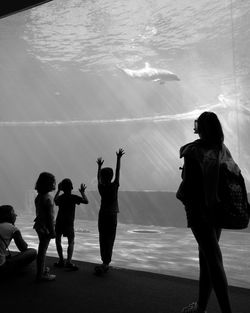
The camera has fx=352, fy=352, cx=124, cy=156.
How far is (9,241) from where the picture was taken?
11.3 ft

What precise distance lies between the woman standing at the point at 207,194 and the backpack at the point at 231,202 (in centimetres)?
3

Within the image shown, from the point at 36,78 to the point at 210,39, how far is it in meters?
22.1

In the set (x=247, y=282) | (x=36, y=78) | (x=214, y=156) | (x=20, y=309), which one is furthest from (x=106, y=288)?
(x=36, y=78)

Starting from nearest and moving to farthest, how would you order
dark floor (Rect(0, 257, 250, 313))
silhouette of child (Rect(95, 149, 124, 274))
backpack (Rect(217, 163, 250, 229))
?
backpack (Rect(217, 163, 250, 229)) < dark floor (Rect(0, 257, 250, 313)) < silhouette of child (Rect(95, 149, 124, 274))

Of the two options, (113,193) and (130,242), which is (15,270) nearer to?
(113,193)

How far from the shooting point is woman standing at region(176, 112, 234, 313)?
6.62 ft

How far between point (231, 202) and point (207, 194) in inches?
5.6

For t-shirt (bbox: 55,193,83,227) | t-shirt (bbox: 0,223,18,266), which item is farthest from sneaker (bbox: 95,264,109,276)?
t-shirt (bbox: 0,223,18,266)

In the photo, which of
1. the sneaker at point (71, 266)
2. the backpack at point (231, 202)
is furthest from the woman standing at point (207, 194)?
the sneaker at point (71, 266)

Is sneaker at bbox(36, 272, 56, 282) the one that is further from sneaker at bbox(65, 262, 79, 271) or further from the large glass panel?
the large glass panel

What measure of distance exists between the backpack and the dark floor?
966 mm

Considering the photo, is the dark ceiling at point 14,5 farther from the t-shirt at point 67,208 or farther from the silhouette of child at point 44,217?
the t-shirt at point 67,208

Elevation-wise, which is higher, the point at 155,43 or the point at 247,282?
the point at 155,43

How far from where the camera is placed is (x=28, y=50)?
31.5m
